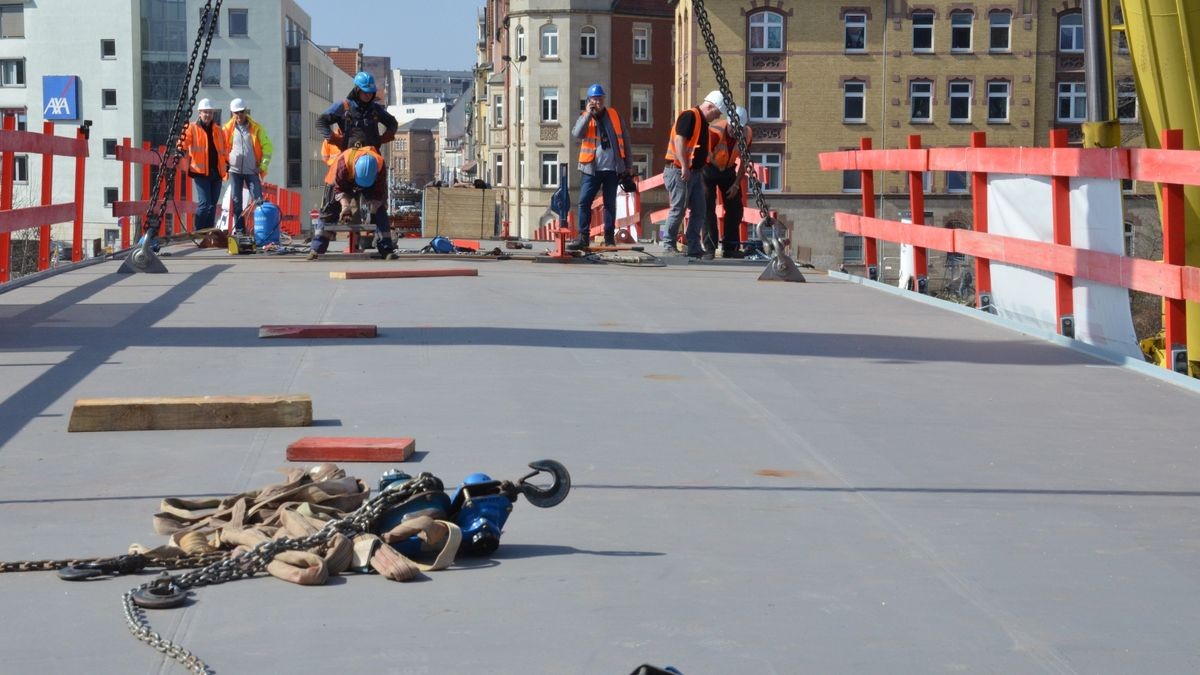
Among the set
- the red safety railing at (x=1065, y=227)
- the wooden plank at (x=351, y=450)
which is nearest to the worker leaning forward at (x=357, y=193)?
the red safety railing at (x=1065, y=227)

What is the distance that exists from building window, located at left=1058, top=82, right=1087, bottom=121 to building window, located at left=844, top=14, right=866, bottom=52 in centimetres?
872

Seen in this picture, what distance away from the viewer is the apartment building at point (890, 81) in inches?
2852

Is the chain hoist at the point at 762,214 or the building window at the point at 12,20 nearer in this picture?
the chain hoist at the point at 762,214

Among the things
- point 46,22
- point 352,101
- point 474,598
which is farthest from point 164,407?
point 46,22

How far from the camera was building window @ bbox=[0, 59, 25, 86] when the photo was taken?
332 feet

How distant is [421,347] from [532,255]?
27.6 ft

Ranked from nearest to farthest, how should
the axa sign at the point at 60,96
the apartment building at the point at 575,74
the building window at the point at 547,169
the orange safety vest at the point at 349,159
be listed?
the orange safety vest at the point at 349,159 < the apartment building at the point at 575,74 < the building window at the point at 547,169 < the axa sign at the point at 60,96

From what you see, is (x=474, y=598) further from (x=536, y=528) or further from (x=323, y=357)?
(x=323, y=357)

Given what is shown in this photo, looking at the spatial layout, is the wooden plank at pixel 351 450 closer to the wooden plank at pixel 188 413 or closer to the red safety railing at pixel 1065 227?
the wooden plank at pixel 188 413

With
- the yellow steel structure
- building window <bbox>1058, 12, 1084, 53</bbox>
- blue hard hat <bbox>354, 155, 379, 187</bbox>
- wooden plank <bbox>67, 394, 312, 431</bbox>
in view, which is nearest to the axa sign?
building window <bbox>1058, 12, 1084, 53</bbox>

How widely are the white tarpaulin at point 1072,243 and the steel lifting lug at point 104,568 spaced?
610cm

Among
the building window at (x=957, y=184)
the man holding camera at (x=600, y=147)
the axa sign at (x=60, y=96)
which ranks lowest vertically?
the man holding camera at (x=600, y=147)

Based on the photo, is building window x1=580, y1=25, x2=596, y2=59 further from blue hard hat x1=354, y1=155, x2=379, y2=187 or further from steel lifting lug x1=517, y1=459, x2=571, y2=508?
steel lifting lug x1=517, y1=459, x2=571, y2=508

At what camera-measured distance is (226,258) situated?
16578mm
